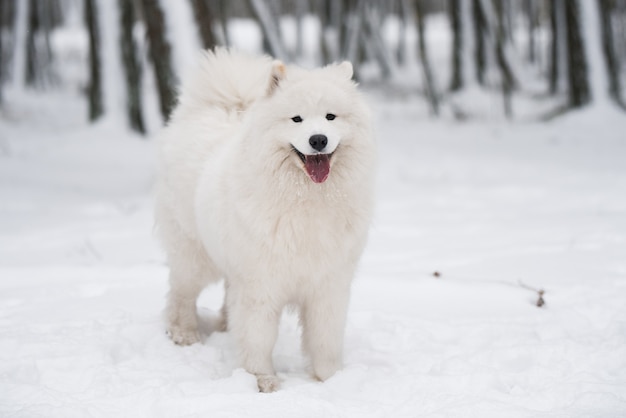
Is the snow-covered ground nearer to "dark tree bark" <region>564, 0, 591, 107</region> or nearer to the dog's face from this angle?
the dog's face

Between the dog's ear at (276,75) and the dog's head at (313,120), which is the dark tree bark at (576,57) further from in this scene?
the dog's ear at (276,75)

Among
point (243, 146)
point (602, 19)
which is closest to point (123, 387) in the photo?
point (243, 146)

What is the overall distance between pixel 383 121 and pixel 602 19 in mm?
4774

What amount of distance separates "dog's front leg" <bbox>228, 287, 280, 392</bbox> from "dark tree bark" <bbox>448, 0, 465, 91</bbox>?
14.2 m

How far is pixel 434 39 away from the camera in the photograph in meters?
37.3

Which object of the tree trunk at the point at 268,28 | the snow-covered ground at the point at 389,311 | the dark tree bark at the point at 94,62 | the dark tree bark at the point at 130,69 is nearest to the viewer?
the snow-covered ground at the point at 389,311

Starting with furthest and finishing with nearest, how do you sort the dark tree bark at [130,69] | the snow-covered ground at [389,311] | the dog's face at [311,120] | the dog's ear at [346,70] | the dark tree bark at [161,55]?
the dark tree bark at [130,69]
the dark tree bark at [161,55]
the dog's ear at [346,70]
the dog's face at [311,120]
the snow-covered ground at [389,311]

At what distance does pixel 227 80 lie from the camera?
12.9 ft

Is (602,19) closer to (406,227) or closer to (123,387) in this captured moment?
(406,227)

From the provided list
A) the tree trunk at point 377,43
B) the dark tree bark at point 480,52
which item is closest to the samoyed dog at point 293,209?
the dark tree bark at point 480,52

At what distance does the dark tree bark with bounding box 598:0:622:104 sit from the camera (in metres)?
10.9

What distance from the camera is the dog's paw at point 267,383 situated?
3.16m

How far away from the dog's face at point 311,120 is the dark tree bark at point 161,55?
3.87 m

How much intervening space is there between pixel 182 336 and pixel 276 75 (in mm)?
1618
